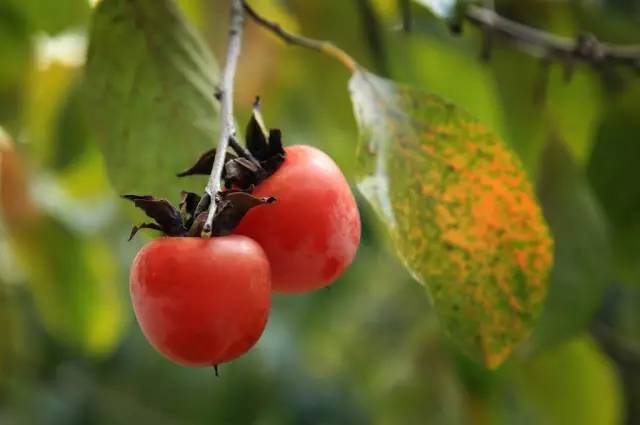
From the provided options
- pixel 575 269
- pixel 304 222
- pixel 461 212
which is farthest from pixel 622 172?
pixel 304 222

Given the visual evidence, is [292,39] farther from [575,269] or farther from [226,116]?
[575,269]

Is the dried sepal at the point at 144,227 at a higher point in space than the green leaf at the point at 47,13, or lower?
higher

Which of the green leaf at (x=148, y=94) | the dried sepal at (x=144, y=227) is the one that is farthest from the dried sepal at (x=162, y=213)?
the green leaf at (x=148, y=94)

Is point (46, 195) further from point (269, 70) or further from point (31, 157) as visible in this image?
point (269, 70)


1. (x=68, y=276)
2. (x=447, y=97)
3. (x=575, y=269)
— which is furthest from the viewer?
(x=68, y=276)

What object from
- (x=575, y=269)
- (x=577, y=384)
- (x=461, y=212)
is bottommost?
(x=577, y=384)

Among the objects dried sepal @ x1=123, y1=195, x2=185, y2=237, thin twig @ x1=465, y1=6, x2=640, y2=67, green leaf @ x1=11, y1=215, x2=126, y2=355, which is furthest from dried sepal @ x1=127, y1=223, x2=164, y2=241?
green leaf @ x1=11, y1=215, x2=126, y2=355

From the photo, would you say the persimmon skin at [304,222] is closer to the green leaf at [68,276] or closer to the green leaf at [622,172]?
the green leaf at [622,172]
